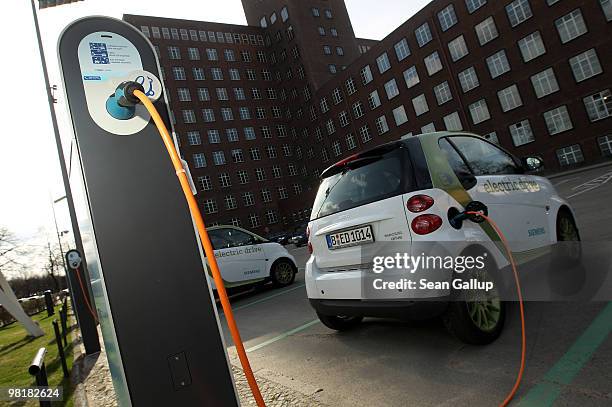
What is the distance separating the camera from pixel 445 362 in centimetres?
296

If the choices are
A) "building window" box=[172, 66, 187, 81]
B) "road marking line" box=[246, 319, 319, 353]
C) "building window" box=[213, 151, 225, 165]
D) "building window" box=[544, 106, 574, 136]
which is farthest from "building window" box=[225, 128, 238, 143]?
"road marking line" box=[246, 319, 319, 353]

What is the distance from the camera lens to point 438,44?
110 feet

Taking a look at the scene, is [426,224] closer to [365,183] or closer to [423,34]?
[365,183]

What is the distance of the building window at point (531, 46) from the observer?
1089 inches

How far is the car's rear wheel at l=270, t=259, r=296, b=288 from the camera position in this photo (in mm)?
9148

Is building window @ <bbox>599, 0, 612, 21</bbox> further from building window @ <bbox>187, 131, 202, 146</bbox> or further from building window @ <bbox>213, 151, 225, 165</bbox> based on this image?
building window @ <bbox>187, 131, 202, 146</bbox>

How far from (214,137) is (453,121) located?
1201 inches

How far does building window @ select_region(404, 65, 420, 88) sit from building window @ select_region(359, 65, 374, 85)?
4.78 metres

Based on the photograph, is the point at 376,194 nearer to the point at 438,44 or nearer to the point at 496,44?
the point at 496,44

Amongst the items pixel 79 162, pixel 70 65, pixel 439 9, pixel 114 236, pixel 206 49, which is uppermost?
pixel 206 49

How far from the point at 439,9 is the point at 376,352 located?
119 ft

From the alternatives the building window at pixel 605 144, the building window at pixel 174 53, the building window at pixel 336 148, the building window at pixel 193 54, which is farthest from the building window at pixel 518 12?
the building window at pixel 174 53

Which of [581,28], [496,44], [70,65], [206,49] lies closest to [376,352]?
[70,65]

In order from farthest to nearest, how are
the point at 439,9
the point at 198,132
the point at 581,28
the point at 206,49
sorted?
the point at 206,49 → the point at 198,132 → the point at 439,9 → the point at 581,28
